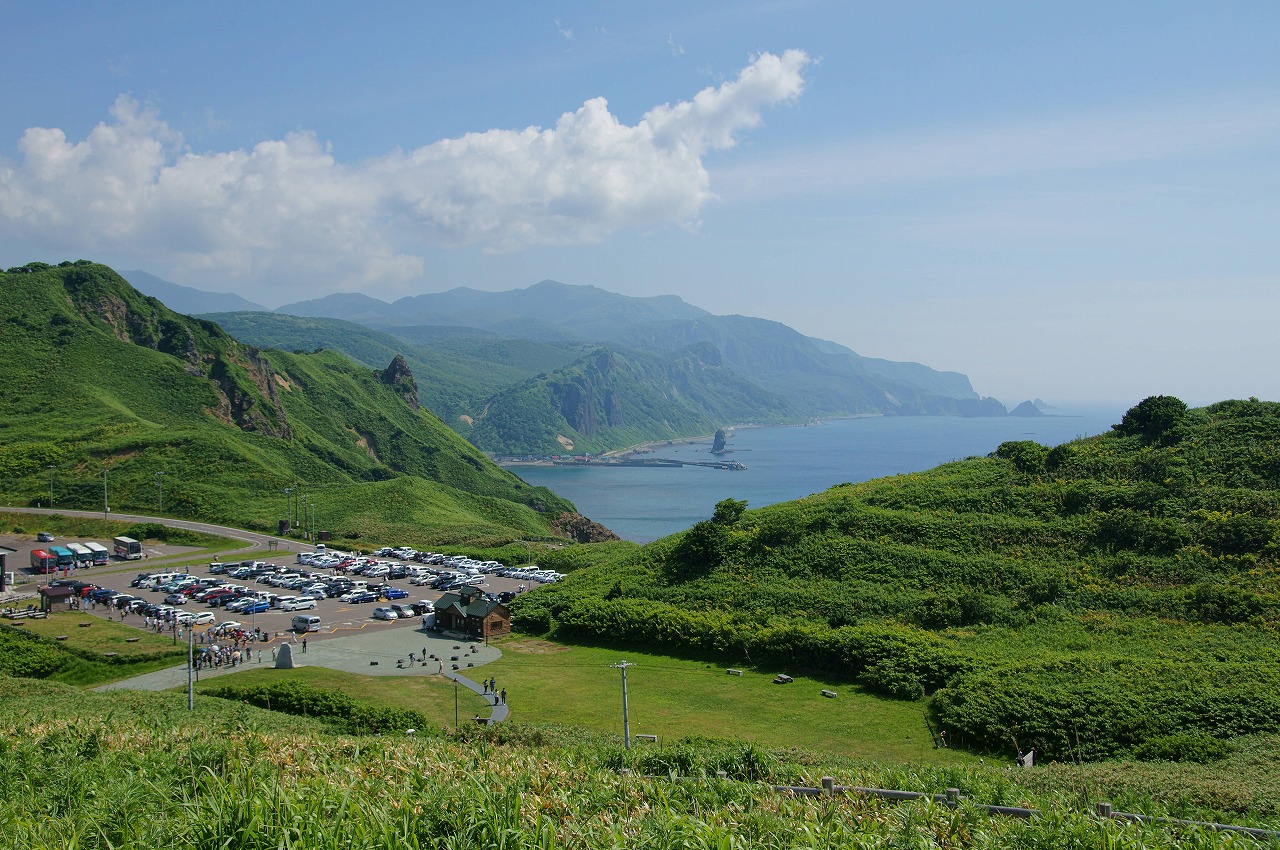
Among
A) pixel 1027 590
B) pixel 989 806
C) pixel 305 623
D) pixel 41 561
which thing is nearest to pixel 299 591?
pixel 305 623

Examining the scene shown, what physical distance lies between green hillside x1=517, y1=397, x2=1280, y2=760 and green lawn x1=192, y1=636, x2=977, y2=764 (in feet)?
5.24

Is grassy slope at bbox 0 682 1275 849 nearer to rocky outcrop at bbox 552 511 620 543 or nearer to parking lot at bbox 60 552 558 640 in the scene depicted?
parking lot at bbox 60 552 558 640

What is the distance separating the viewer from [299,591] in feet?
170

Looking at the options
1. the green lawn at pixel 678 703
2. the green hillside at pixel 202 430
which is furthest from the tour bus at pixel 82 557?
the green lawn at pixel 678 703

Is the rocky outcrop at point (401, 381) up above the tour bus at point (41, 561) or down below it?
above

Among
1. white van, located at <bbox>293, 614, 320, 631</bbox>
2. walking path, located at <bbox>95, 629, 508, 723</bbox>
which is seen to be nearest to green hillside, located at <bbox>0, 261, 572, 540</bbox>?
white van, located at <bbox>293, 614, 320, 631</bbox>

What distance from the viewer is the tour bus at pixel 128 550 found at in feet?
194

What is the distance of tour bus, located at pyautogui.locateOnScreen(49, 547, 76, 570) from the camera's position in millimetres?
54675

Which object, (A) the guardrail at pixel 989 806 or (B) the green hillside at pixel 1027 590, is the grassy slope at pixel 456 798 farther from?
(B) the green hillside at pixel 1027 590

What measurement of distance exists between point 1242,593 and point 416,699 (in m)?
31.1

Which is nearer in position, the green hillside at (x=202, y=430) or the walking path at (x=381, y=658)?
the walking path at (x=381, y=658)

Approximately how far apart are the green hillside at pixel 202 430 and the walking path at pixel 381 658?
31.9 m

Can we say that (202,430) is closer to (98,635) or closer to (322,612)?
(322,612)

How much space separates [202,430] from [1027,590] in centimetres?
7973
